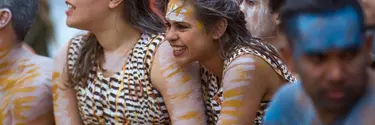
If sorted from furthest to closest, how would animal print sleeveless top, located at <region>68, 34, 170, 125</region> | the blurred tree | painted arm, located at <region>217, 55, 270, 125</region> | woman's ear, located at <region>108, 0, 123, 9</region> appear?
the blurred tree, woman's ear, located at <region>108, 0, 123, 9</region>, animal print sleeveless top, located at <region>68, 34, 170, 125</region>, painted arm, located at <region>217, 55, 270, 125</region>

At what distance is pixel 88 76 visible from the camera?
13.7 ft

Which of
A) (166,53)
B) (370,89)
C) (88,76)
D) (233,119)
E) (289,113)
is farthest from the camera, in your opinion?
(88,76)

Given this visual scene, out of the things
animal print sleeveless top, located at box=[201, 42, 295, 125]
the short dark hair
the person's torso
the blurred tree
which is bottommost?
the person's torso

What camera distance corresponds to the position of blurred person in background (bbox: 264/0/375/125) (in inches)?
87.4

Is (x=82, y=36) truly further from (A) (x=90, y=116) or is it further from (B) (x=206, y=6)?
(B) (x=206, y=6)

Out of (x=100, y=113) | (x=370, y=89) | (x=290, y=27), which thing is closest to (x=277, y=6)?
(x=290, y=27)

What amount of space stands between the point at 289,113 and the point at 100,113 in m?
1.80

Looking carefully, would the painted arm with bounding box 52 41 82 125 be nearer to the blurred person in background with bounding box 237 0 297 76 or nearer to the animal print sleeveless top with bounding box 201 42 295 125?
the animal print sleeveless top with bounding box 201 42 295 125

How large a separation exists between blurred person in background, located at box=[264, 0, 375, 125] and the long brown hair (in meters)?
1.86

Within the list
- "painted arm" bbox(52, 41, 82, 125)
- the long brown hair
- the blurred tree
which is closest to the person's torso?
the long brown hair

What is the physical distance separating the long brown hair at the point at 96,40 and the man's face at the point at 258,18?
467 mm

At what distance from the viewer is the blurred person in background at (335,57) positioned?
2.22 metres

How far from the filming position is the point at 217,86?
12.4 feet

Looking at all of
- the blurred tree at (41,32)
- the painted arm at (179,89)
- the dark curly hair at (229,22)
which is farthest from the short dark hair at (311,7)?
the blurred tree at (41,32)
